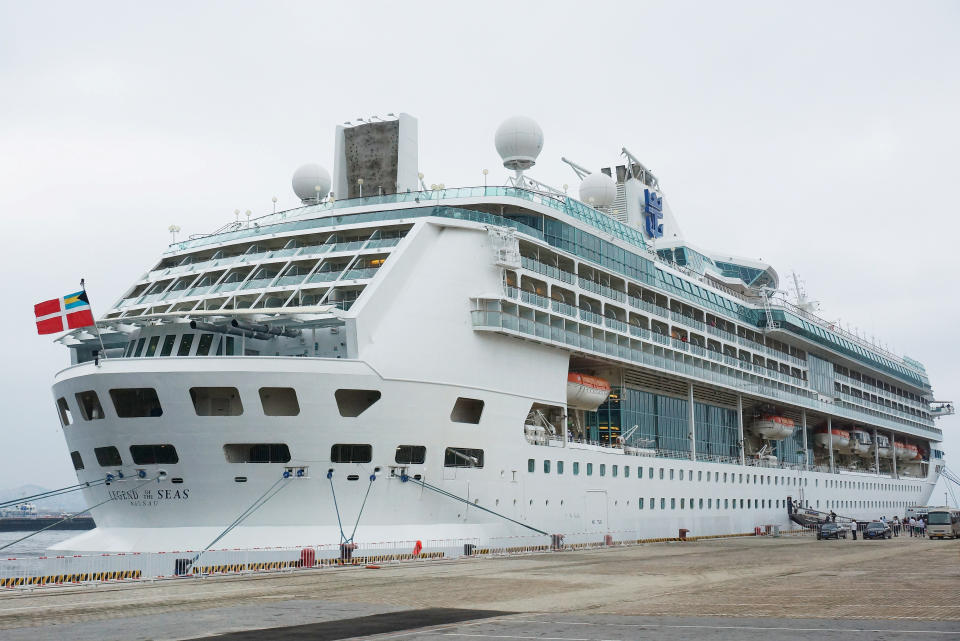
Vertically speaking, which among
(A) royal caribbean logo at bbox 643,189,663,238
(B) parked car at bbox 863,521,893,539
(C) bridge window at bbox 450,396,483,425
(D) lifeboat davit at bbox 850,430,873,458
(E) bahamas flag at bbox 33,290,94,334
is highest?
(A) royal caribbean logo at bbox 643,189,663,238

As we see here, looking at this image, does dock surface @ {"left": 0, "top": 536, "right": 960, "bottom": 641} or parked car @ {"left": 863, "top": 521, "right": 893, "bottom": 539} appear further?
parked car @ {"left": 863, "top": 521, "right": 893, "bottom": 539}

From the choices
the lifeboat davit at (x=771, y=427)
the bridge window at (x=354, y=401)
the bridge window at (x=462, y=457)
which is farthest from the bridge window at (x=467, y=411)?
the lifeboat davit at (x=771, y=427)

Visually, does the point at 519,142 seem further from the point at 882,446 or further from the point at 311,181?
the point at 882,446

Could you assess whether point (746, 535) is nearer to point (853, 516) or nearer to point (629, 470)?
point (629, 470)

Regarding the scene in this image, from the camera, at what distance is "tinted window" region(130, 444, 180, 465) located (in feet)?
90.8

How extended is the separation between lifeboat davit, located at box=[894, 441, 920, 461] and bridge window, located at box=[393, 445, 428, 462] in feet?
209

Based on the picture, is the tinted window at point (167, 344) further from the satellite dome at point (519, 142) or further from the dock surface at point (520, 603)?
the satellite dome at point (519, 142)

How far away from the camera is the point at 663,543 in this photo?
137 ft

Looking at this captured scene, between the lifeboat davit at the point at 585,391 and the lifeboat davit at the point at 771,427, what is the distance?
75.0ft

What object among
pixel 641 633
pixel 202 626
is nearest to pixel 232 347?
pixel 202 626

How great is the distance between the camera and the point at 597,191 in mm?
46719

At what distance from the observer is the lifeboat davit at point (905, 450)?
81750 millimetres

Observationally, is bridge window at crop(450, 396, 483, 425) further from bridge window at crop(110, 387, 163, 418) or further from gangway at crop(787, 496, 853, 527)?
gangway at crop(787, 496, 853, 527)

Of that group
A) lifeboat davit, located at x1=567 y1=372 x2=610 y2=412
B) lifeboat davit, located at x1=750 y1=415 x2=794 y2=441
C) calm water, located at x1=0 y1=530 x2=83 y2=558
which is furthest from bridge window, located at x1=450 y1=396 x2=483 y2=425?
lifeboat davit, located at x1=750 y1=415 x2=794 y2=441
